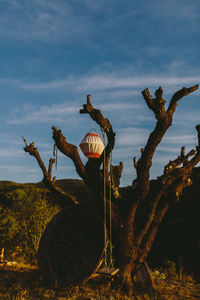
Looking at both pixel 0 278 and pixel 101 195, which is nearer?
pixel 101 195

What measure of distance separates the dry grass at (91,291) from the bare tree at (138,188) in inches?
18.2

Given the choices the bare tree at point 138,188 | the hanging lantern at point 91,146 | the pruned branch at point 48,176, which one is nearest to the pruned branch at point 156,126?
the bare tree at point 138,188

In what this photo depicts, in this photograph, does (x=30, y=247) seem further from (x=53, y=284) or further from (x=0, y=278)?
(x=53, y=284)

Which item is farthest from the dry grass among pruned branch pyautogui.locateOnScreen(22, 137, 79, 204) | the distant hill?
the distant hill

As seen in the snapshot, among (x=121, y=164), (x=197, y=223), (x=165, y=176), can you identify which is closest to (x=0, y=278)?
(x=121, y=164)

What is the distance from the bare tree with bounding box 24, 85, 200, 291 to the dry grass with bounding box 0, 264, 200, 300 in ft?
1.52

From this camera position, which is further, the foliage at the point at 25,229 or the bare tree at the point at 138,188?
the foliage at the point at 25,229

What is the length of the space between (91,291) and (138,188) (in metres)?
3.09

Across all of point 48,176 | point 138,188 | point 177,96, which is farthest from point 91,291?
point 177,96

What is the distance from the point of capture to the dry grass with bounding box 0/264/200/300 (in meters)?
7.35

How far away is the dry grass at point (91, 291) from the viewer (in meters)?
7.35

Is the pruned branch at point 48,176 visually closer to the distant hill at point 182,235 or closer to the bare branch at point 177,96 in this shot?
the bare branch at point 177,96

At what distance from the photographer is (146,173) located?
796 cm

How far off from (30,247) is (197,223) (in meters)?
10.6
